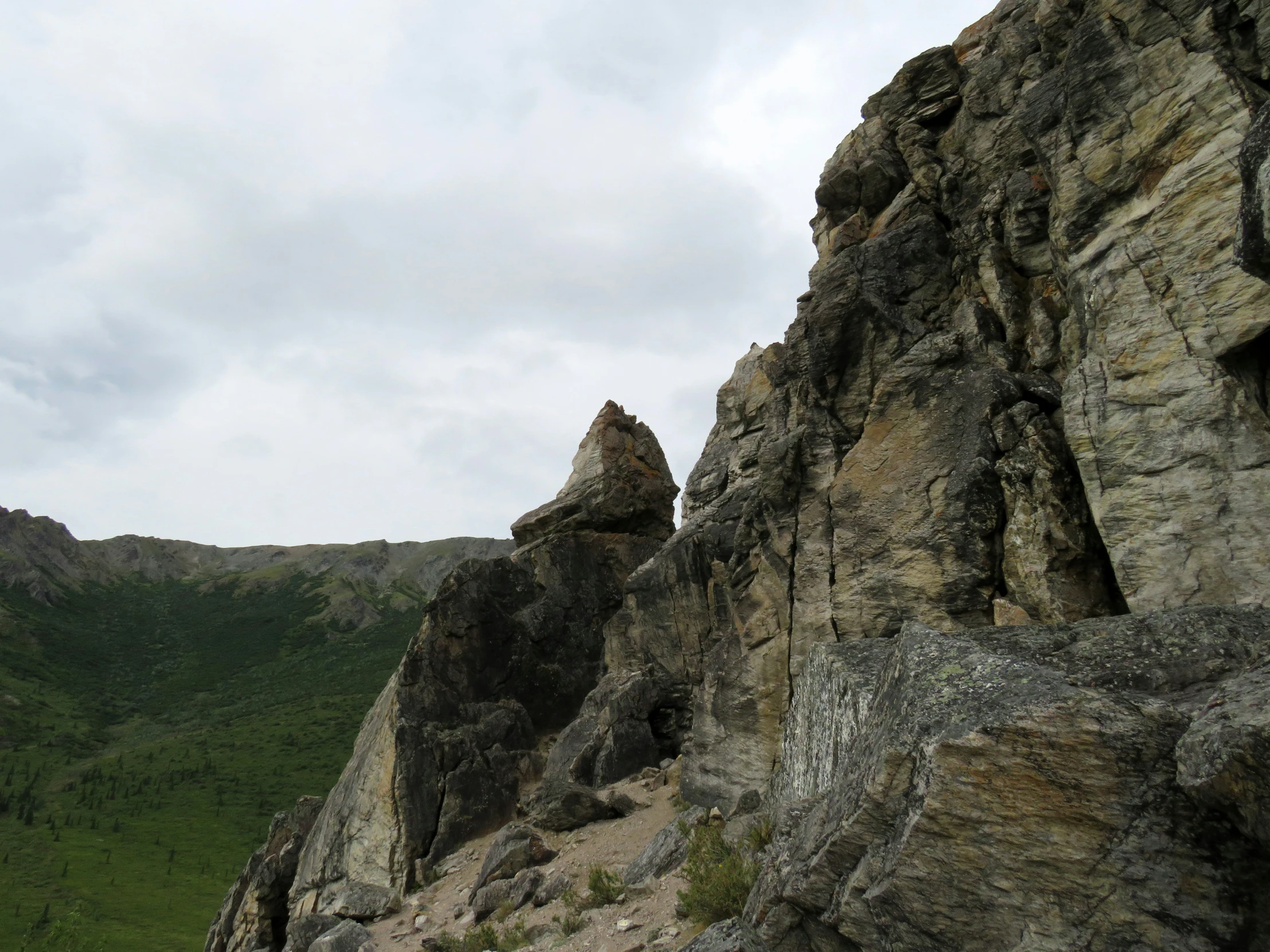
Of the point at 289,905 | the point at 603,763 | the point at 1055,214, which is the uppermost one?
the point at 1055,214

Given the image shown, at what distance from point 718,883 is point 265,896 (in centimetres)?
2745

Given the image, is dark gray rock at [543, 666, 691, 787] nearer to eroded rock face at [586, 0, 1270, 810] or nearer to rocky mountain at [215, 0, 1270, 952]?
rocky mountain at [215, 0, 1270, 952]

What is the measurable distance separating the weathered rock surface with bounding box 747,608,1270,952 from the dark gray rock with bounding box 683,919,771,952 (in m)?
0.27

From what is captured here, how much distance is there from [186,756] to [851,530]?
161 m

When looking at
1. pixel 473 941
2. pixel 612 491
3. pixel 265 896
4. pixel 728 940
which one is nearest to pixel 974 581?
pixel 728 940

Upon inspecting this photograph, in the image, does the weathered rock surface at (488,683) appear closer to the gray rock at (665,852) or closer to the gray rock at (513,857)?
the gray rock at (513,857)

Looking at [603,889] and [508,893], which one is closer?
[603,889]

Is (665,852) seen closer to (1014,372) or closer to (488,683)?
A: (1014,372)

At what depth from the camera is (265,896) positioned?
32.8 meters

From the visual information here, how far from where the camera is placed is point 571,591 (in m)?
41.2

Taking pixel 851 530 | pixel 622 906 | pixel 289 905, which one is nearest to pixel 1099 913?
pixel 622 906

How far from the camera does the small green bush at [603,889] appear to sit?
751 inches

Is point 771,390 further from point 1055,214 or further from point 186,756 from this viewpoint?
point 186,756

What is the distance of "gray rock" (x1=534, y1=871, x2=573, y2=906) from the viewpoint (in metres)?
21.4
